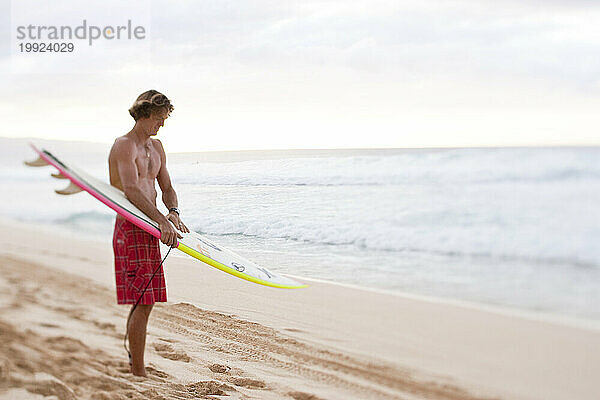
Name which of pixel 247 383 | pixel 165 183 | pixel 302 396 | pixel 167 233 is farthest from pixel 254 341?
pixel 165 183

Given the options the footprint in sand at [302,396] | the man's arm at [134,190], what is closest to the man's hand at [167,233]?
the man's arm at [134,190]

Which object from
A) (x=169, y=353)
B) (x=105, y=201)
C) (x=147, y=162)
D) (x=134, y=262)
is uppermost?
(x=147, y=162)

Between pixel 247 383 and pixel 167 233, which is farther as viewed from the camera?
pixel 247 383

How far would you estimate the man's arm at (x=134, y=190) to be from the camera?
2.45 m

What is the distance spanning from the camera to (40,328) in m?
3.10

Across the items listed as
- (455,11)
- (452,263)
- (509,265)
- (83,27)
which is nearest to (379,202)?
(452,263)

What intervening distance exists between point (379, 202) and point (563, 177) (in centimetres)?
64

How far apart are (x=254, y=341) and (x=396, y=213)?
0.73 metres

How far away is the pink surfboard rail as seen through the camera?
7.64 ft

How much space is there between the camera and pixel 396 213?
247cm

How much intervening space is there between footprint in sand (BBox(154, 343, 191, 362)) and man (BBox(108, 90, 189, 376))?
0.28 feet

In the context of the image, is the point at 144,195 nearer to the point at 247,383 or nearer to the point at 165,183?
the point at 165,183

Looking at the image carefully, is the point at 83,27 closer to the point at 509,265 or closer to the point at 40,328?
the point at 40,328

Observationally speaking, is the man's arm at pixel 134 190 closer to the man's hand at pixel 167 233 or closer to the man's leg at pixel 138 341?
the man's hand at pixel 167 233
